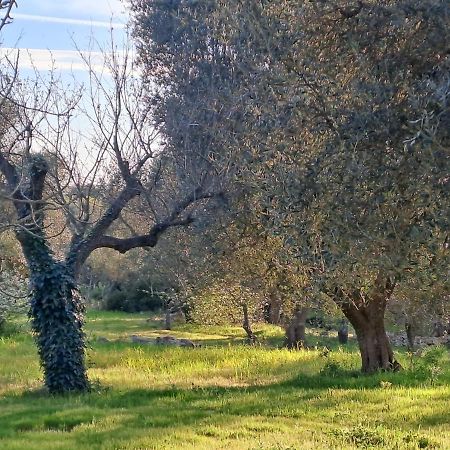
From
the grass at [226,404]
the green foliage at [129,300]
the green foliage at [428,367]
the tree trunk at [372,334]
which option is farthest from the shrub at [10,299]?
the green foliage at [129,300]

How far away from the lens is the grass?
888 centimetres

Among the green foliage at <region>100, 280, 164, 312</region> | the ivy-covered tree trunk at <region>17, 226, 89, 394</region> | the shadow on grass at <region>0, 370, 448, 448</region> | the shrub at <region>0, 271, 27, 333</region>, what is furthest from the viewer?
the green foliage at <region>100, 280, 164, 312</region>

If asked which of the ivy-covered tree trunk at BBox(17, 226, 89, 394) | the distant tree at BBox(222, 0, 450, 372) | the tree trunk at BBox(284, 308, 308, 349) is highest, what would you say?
the distant tree at BBox(222, 0, 450, 372)

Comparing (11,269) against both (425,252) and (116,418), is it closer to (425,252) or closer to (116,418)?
(116,418)

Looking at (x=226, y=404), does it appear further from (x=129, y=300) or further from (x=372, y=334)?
(x=129, y=300)

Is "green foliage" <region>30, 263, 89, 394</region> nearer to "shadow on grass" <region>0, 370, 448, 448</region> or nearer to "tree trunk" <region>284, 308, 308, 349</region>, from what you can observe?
"shadow on grass" <region>0, 370, 448, 448</region>

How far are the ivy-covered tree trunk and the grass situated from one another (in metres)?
0.48

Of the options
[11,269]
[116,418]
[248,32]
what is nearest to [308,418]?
[116,418]

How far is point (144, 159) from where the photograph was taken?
1327 cm

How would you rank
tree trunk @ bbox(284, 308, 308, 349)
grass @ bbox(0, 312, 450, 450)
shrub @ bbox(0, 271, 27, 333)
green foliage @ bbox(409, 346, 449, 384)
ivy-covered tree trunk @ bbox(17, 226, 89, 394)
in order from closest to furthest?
grass @ bbox(0, 312, 450, 450)
ivy-covered tree trunk @ bbox(17, 226, 89, 394)
green foliage @ bbox(409, 346, 449, 384)
tree trunk @ bbox(284, 308, 308, 349)
shrub @ bbox(0, 271, 27, 333)

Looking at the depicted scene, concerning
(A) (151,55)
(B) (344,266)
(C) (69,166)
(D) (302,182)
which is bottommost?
(B) (344,266)

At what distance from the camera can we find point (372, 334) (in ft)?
46.9

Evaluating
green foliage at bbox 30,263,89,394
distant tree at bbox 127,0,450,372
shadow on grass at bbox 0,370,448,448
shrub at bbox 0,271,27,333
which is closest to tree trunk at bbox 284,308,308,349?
shrub at bbox 0,271,27,333

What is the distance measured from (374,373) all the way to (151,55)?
325 inches
